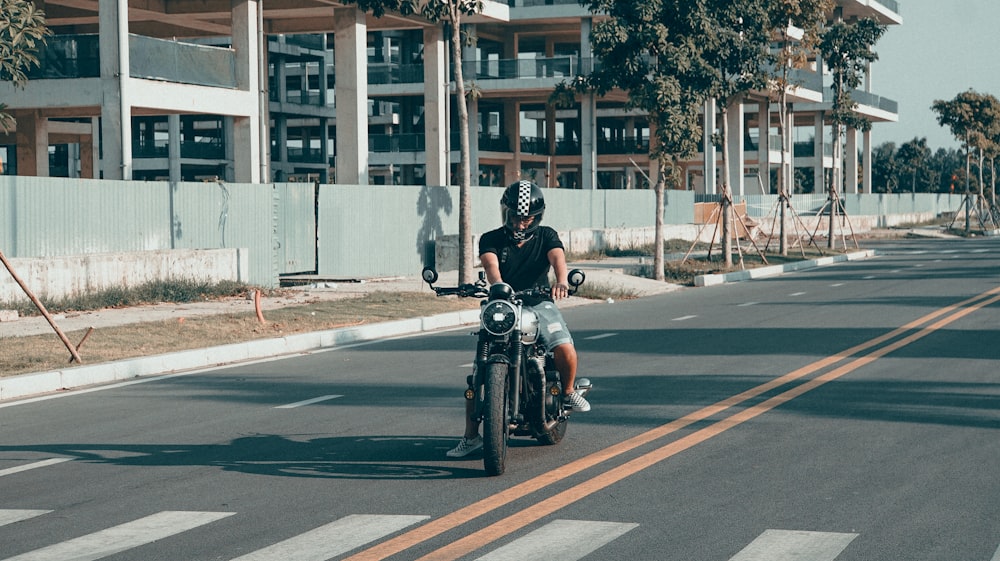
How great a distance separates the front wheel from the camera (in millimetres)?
7984

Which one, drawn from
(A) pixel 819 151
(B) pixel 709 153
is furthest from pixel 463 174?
(A) pixel 819 151

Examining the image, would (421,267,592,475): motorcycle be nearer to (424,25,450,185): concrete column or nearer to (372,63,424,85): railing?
(424,25,450,185): concrete column

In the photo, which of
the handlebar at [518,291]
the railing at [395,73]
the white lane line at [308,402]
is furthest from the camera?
the railing at [395,73]

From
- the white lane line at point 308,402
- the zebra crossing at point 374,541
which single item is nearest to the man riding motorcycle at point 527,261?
the zebra crossing at point 374,541

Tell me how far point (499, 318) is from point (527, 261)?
87 cm

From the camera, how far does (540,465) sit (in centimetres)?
862

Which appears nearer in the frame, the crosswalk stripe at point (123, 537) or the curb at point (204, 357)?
the crosswalk stripe at point (123, 537)

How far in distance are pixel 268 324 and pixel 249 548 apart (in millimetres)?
12957

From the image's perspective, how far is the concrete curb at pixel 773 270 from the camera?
107ft

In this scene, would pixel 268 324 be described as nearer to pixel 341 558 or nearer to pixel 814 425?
pixel 814 425

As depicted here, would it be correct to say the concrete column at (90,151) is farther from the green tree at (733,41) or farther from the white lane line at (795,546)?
the white lane line at (795,546)

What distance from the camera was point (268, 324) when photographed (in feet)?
63.2

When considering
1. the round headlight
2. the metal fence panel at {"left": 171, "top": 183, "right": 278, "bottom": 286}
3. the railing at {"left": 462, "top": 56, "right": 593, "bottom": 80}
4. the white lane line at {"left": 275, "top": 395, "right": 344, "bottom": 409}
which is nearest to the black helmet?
the round headlight

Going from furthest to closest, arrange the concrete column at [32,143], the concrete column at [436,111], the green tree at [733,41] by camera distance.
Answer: the concrete column at [436,111] → the concrete column at [32,143] → the green tree at [733,41]
